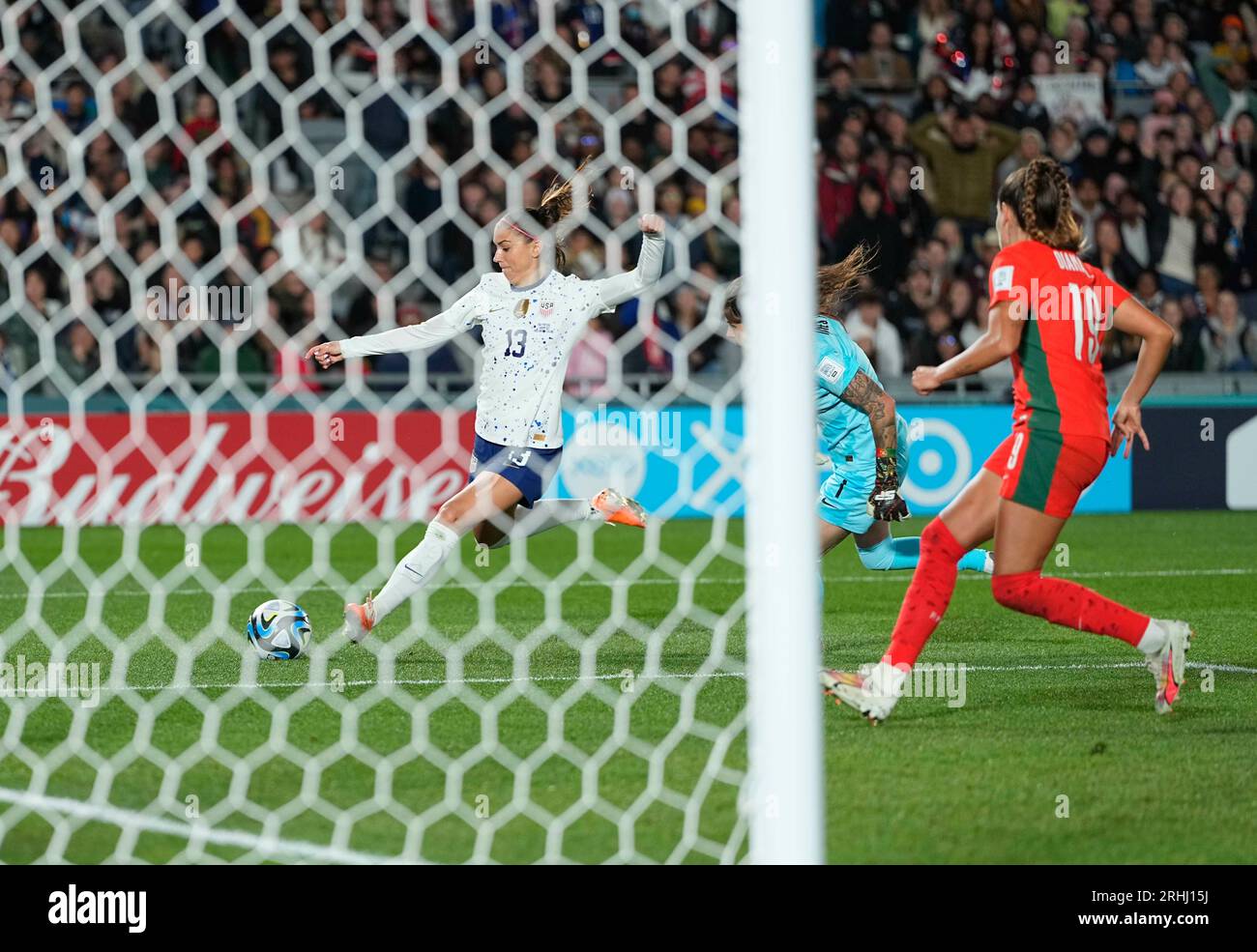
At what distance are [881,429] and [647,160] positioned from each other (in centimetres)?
673

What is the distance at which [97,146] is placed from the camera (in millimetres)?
10969

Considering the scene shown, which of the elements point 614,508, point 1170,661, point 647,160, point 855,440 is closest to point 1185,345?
point 647,160

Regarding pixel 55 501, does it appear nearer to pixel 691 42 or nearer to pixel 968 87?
pixel 691 42

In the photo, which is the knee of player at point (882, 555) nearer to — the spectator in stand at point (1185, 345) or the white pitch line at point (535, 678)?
the white pitch line at point (535, 678)

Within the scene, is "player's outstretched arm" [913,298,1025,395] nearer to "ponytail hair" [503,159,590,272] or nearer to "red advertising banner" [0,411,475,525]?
"ponytail hair" [503,159,590,272]

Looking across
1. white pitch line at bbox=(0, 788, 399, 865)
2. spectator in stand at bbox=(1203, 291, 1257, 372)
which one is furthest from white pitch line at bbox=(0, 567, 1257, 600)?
spectator in stand at bbox=(1203, 291, 1257, 372)

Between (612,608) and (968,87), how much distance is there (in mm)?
8536

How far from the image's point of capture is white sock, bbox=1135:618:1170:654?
4945mm

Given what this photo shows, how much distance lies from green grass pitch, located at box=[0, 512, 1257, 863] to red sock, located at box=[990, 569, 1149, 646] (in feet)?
0.96

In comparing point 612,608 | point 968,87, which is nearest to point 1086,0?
point 968,87

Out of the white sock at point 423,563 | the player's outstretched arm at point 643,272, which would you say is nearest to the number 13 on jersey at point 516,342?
the player's outstretched arm at point 643,272

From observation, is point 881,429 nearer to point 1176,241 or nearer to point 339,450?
point 339,450

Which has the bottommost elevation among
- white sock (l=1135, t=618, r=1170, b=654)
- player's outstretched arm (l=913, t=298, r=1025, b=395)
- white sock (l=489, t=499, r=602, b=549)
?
white sock (l=1135, t=618, r=1170, b=654)

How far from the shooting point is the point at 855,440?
253 inches
